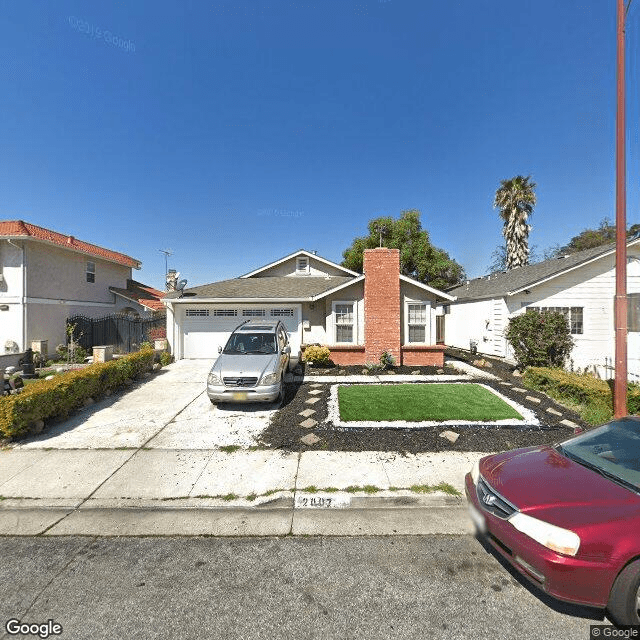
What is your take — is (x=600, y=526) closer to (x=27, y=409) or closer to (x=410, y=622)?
(x=410, y=622)

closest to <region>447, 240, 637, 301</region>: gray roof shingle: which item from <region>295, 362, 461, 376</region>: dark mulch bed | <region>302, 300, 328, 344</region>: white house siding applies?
<region>295, 362, 461, 376</region>: dark mulch bed

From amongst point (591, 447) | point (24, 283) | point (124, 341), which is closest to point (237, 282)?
point (124, 341)

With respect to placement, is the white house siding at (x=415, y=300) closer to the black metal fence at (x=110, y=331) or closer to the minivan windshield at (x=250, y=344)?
the minivan windshield at (x=250, y=344)

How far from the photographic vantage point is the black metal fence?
1571 cm

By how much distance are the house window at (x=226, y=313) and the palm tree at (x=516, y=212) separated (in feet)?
76.8

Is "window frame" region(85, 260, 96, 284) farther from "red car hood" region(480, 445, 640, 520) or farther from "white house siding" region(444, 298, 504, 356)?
"white house siding" region(444, 298, 504, 356)

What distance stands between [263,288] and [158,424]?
8.75 m

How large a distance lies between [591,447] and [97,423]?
8.73 meters

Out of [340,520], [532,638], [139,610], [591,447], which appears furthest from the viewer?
[340,520]

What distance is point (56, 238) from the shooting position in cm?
1700

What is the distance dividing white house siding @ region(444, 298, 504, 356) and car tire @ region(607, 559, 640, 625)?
45.8 feet

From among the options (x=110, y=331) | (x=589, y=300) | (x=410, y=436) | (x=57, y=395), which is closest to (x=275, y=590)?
(x=410, y=436)

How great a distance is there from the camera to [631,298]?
1223 centimetres

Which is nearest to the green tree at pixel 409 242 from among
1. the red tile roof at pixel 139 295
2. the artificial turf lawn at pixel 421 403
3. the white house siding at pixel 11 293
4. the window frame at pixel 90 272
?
the red tile roof at pixel 139 295
